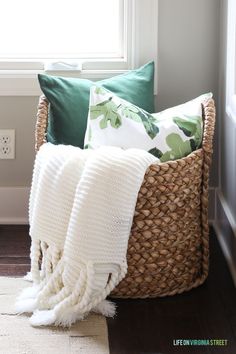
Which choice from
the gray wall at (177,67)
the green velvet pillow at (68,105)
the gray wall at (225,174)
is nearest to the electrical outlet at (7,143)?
the gray wall at (177,67)

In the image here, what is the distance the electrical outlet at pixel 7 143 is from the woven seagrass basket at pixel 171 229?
92cm

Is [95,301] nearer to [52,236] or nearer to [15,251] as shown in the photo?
[52,236]

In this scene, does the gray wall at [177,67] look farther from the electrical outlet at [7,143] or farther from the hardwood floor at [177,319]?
the hardwood floor at [177,319]

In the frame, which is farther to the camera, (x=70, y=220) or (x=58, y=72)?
(x=58, y=72)

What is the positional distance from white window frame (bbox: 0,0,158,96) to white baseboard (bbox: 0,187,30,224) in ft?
1.31

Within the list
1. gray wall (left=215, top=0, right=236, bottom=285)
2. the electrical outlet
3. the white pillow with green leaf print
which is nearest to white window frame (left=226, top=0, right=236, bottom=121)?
gray wall (left=215, top=0, right=236, bottom=285)

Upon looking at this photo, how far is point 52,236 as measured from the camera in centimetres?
213

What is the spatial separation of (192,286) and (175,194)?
0.36 meters

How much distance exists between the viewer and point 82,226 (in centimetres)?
204

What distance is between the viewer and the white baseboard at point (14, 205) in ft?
9.79

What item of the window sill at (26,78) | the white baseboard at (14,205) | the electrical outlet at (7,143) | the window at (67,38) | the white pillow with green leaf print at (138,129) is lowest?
the white baseboard at (14,205)

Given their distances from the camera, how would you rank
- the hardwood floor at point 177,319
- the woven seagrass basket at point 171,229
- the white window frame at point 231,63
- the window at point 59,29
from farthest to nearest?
the window at point 59,29
the white window frame at point 231,63
the woven seagrass basket at point 171,229
the hardwood floor at point 177,319

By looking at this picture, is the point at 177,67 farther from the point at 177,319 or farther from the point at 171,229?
the point at 177,319

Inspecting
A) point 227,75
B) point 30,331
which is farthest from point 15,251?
point 227,75
